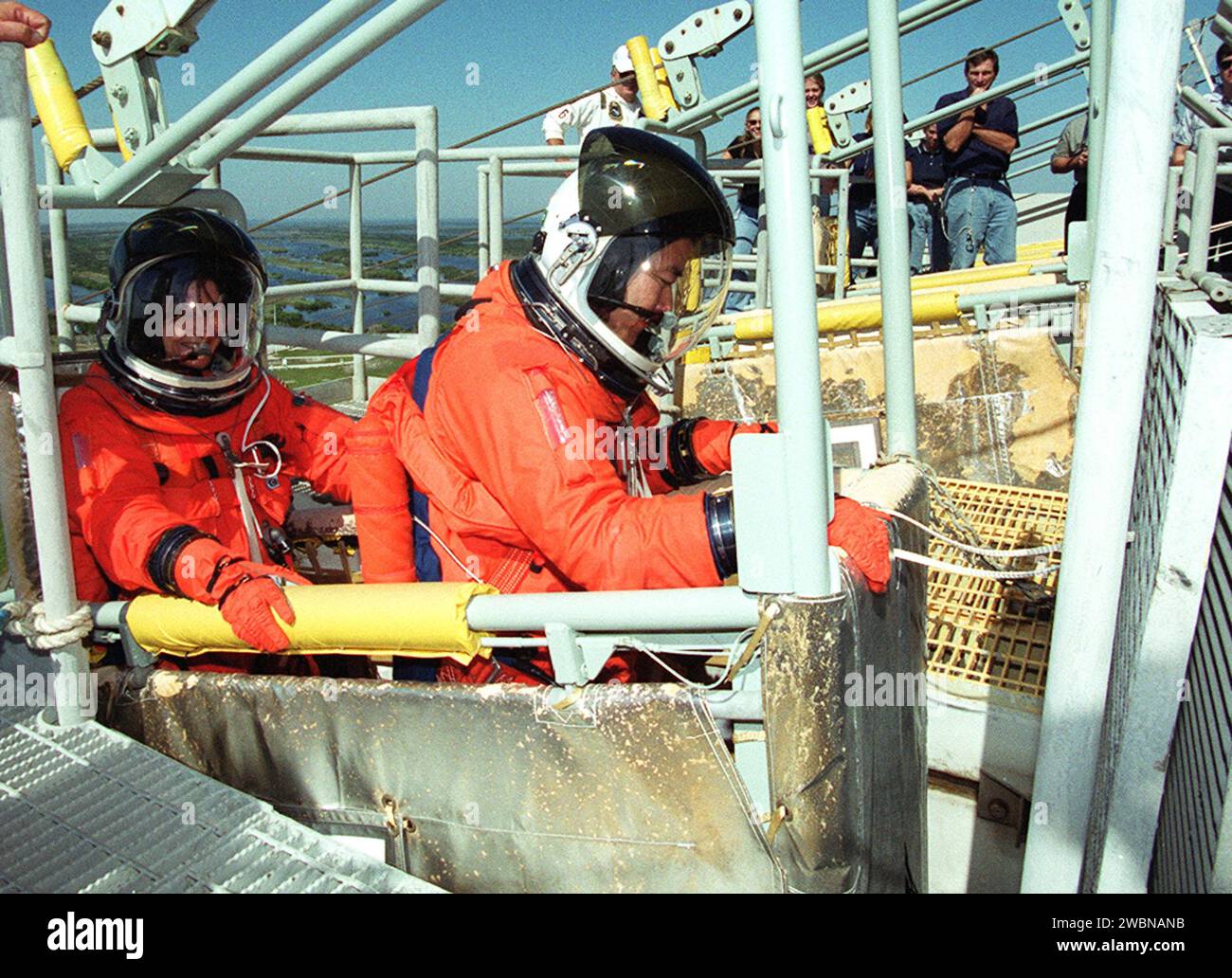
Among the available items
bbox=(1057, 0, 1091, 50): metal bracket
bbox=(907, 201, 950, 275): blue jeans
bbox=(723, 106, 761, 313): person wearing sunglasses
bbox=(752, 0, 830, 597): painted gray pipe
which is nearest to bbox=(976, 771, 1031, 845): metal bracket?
bbox=(752, 0, 830, 597): painted gray pipe

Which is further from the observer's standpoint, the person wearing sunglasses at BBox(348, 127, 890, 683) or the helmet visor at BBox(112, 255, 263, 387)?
the helmet visor at BBox(112, 255, 263, 387)

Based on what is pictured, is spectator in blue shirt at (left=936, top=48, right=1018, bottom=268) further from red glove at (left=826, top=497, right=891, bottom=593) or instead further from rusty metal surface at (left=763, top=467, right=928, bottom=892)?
red glove at (left=826, top=497, right=891, bottom=593)

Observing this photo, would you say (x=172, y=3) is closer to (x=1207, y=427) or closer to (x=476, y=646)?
(x=476, y=646)

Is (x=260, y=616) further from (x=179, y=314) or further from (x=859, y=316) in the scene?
(x=859, y=316)

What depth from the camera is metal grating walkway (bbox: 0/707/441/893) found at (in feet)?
6.06

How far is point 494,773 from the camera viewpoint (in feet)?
6.68

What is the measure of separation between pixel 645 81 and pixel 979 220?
330cm

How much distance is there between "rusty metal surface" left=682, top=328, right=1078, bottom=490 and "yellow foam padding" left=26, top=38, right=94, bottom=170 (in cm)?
267

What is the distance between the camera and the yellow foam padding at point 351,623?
1997 millimetres

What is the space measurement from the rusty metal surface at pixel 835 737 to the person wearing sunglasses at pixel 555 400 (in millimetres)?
395

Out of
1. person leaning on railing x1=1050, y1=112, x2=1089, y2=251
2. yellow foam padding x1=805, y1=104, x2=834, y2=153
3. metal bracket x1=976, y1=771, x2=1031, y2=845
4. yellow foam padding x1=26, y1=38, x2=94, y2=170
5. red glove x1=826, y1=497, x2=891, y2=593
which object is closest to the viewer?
red glove x1=826, y1=497, x2=891, y2=593

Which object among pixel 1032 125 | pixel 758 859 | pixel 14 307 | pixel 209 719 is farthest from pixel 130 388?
pixel 1032 125

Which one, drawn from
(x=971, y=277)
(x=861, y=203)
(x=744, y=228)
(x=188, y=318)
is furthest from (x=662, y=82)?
(x=861, y=203)
